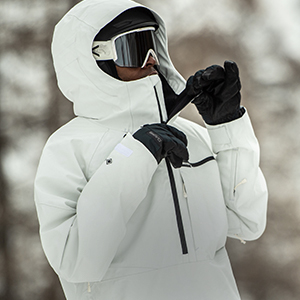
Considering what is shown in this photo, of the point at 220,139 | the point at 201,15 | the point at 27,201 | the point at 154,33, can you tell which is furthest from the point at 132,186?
the point at 201,15

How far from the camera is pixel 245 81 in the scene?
2037 mm

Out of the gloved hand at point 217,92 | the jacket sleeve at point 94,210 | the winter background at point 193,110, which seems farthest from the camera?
the winter background at point 193,110

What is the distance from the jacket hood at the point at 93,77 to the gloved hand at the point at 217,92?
10 cm

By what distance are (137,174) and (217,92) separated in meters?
0.28

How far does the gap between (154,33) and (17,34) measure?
126cm

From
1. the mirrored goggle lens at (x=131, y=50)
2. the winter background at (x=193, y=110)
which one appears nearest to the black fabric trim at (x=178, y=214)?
the mirrored goggle lens at (x=131, y=50)

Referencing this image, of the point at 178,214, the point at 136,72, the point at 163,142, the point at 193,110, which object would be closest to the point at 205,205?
the point at 178,214

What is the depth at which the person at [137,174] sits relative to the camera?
75cm

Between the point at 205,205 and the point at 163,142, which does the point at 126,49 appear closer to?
the point at 163,142

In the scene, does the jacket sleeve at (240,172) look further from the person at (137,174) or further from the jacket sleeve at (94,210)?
the jacket sleeve at (94,210)

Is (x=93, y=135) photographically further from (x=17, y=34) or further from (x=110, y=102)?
(x=17, y=34)

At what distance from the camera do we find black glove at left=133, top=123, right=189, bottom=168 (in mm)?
758

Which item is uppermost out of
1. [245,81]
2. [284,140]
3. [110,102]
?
[110,102]

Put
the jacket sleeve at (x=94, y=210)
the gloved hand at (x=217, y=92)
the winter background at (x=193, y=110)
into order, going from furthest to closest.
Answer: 1. the winter background at (x=193, y=110)
2. the gloved hand at (x=217, y=92)
3. the jacket sleeve at (x=94, y=210)
